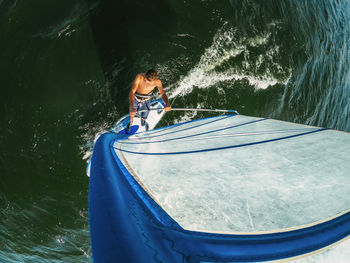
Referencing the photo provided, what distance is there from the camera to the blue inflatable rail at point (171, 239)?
1521 millimetres

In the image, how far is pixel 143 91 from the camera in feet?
22.3

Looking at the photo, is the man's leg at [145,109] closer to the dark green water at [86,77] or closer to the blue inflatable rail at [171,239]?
the dark green water at [86,77]

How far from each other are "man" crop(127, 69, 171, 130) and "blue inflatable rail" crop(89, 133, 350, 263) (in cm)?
424

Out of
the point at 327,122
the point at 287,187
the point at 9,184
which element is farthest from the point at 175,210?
the point at 327,122

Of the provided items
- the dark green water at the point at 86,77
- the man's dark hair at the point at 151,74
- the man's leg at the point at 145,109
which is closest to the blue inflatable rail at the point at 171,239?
the man's dark hair at the point at 151,74

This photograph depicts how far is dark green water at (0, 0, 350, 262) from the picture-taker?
660 centimetres

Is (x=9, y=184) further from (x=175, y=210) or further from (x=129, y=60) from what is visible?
(x=175, y=210)

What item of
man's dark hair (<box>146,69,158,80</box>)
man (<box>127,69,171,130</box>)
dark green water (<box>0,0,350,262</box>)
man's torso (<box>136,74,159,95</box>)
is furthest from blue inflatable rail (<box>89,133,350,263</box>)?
dark green water (<box>0,0,350,262</box>)

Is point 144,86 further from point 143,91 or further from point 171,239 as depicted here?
point 171,239

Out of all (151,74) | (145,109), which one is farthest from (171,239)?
(145,109)

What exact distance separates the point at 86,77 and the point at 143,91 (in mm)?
1816

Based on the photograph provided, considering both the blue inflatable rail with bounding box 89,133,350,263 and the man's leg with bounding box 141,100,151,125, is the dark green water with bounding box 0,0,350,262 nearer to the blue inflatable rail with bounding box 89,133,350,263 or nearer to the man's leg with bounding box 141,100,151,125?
the man's leg with bounding box 141,100,151,125

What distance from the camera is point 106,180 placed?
8.33ft

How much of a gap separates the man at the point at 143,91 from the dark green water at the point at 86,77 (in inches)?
33.9
